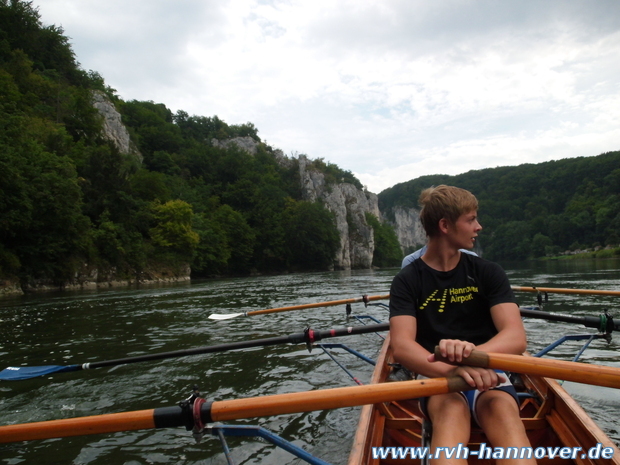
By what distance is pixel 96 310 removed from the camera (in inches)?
520

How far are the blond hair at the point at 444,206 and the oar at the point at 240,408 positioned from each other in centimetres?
96

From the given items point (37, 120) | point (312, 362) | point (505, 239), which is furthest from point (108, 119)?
point (505, 239)

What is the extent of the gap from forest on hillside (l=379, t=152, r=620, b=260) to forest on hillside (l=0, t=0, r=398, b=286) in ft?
154

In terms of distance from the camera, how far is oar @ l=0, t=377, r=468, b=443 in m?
1.92

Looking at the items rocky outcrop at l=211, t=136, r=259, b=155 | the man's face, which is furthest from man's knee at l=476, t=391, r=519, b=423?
rocky outcrop at l=211, t=136, r=259, b=155

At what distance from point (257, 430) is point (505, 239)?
354ft

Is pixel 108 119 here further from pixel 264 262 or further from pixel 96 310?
pixel 96 310

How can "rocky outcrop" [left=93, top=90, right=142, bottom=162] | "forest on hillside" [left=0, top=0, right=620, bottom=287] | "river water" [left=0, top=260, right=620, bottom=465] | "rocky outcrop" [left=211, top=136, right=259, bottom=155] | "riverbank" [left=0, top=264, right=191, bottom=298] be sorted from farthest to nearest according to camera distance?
"rocky outcrop" [left=211, top=136, right=259, bottom=155] < "rocky outcrop" [left=93, top=90, right=142, bottom=162] < "forest on hillside" [left=0, top=0, right=620, bottom=287] < "riverbank" [left=0, top=264, right=191, bottom=298] < "river water" [left=0, top=260, right=620, bottom=465]

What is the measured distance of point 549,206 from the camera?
102000mm

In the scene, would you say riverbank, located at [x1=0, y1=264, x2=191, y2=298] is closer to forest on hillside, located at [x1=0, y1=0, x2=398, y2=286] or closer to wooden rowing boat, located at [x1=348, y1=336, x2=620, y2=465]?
forest on hillside, located at [x1=0, y1=0, x2=398, y2=286]

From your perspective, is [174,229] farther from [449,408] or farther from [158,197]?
[449,408]

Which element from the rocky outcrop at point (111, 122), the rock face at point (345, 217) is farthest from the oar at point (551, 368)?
the rock face at point (345, 217)

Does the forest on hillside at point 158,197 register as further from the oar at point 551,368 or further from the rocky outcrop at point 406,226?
the rocky outcrop at point 406,226

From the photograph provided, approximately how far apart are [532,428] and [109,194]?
37.9 m
